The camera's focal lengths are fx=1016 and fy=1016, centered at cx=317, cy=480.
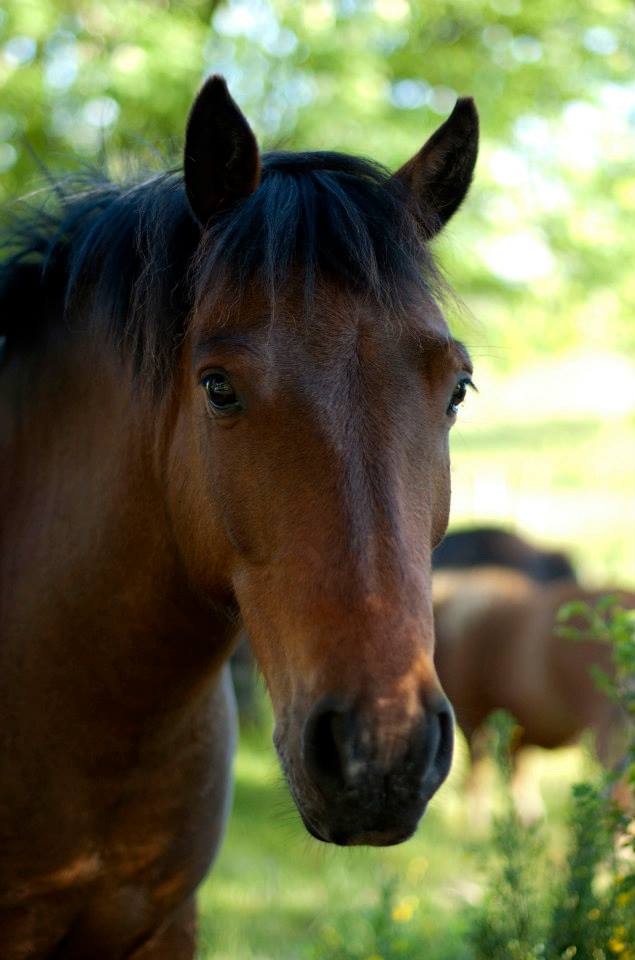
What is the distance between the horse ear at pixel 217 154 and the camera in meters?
2.03

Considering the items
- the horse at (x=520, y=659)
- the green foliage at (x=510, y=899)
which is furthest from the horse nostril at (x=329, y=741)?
the horse at (x=520, y=659)

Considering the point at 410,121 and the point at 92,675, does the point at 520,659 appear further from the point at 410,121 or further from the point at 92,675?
the point at 92,675

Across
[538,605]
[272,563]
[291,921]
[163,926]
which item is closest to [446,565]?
[538,605]

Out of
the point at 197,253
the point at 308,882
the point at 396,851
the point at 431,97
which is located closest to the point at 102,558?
the point at 197,253

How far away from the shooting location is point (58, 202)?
273 cm

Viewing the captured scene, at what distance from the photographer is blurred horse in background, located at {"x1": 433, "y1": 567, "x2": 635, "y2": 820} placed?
5.93m

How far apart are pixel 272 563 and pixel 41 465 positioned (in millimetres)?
836

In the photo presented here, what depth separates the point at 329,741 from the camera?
1685 millimetres

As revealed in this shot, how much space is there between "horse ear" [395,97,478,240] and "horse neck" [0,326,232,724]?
78 cm

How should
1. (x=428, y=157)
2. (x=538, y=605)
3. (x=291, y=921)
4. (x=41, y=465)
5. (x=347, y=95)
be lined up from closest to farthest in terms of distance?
(x=428, y=157)
(x=41, y=465)
(x=291, y=921)
(x=538, y=605)
(x=347, y=95)

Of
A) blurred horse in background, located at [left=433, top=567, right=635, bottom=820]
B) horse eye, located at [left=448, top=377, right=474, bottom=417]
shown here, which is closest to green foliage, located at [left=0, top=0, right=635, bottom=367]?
blurred horse in background, located at [left=433, top=567, right=635, bottom=820]

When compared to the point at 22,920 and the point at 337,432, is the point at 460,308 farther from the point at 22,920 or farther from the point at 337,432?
the point at 22,920

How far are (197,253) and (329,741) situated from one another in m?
1.05

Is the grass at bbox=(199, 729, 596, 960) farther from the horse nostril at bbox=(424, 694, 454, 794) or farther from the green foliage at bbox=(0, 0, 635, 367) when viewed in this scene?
the green foliage at bbox=(0, 0, 635, 367)
